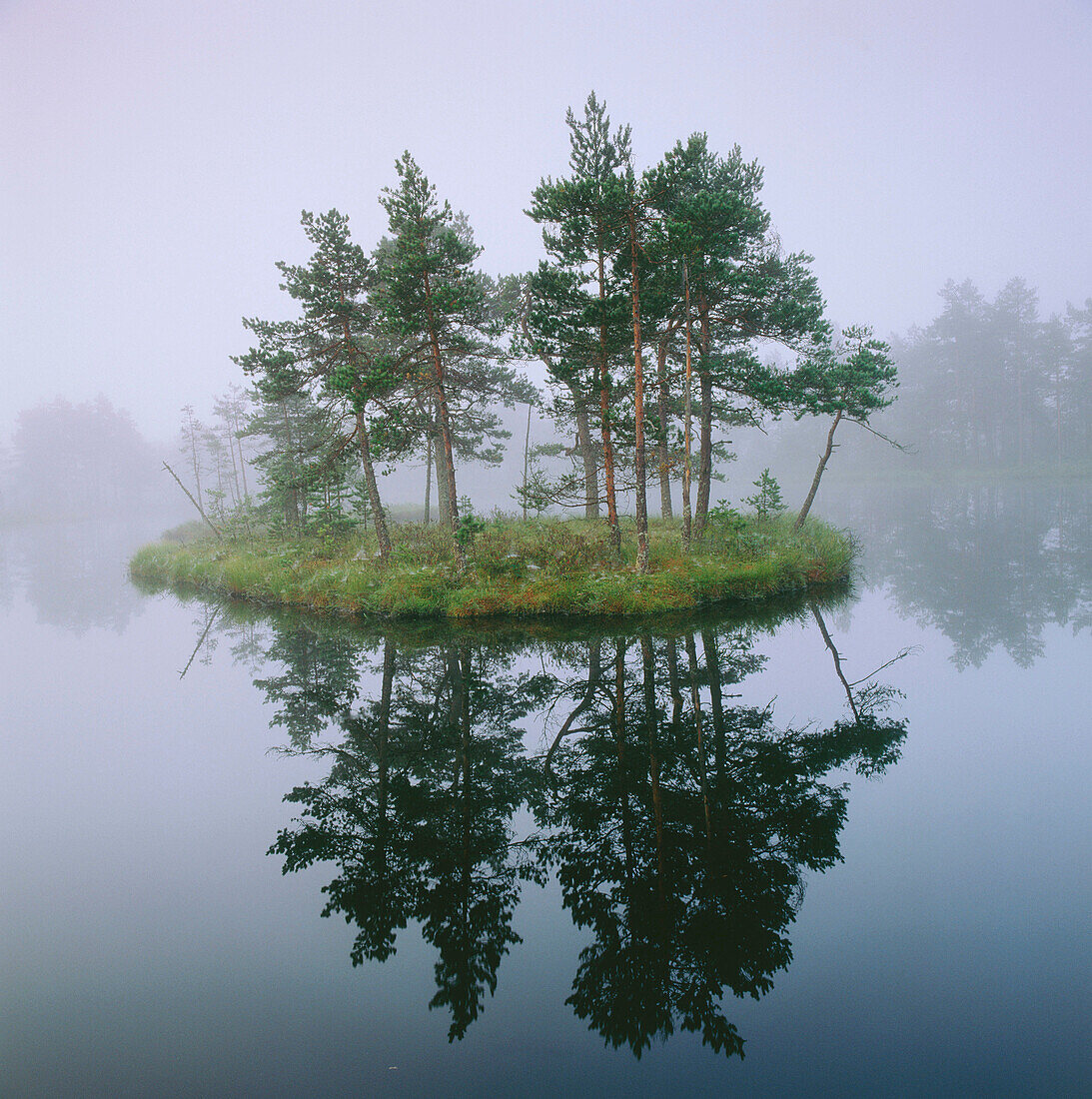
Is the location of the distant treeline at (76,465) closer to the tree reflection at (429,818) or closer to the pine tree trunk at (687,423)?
the pine tree trunk at (687,423)

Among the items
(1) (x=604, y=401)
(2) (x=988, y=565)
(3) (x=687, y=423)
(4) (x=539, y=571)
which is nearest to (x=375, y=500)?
(4) (x=539, y=571)

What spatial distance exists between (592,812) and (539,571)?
11690 millimetres

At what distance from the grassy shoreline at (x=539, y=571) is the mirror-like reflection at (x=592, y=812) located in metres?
4.18

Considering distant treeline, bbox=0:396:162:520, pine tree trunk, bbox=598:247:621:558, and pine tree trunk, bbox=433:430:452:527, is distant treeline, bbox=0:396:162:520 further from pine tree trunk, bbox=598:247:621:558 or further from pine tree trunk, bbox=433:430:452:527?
pine tree trunk, bbox=598:247:621:558

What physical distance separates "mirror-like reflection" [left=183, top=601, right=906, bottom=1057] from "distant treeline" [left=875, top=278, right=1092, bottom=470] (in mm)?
71847

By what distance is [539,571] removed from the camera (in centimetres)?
1823

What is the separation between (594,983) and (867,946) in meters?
2.30

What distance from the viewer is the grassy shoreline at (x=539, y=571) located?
17109 millimetres

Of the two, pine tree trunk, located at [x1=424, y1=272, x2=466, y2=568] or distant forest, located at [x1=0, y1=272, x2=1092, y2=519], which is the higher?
distant forest, located at [x1=0, y1=272, x2=1092, y2=519]

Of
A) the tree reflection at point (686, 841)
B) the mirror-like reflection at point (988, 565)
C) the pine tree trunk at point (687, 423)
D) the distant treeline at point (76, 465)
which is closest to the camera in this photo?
the tree reflection at point (686, 841)

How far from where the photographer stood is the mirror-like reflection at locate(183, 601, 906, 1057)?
459cm

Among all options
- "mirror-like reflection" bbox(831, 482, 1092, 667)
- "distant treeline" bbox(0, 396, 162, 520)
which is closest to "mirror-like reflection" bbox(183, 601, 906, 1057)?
"mirror-like reflection" bbox(831, 482, 1092, 667)

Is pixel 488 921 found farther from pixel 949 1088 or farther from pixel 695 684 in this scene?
pixel 695 684

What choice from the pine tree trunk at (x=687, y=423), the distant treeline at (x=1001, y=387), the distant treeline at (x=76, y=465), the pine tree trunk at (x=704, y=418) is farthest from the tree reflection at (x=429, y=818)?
the distant treeline at (x=76, y=465)
